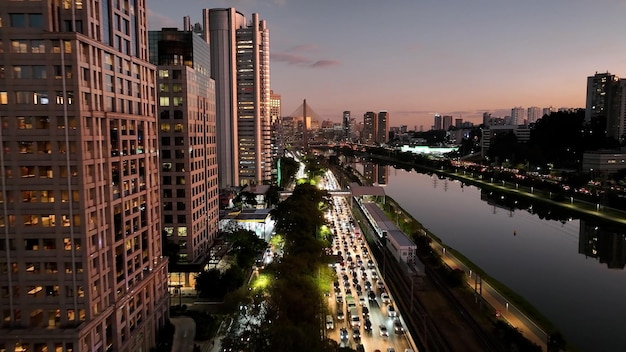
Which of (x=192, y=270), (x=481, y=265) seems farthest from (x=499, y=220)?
(x=192, y=270)

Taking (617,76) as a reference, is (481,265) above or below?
below

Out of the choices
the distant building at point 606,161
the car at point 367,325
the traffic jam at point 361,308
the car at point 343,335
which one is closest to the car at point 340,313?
the traffic jam at point 361,308

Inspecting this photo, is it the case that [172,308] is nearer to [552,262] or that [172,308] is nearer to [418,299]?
[418,299]

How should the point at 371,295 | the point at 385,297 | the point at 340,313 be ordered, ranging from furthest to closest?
the point at 371,295, the point at 385,297, the point at 340,313

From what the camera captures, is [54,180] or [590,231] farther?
[590,231]

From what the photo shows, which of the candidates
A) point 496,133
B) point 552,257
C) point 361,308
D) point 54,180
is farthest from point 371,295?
point 496,133

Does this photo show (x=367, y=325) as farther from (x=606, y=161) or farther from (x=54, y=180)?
(x=606, y=161)
